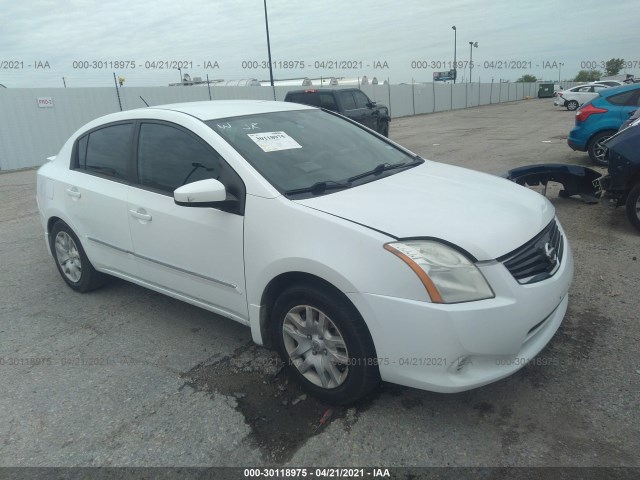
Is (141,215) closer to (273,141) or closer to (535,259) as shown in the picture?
(273,141)

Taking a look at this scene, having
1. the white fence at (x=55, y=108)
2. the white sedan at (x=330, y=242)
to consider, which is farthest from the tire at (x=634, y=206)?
the white fence at (x=55, y=108)

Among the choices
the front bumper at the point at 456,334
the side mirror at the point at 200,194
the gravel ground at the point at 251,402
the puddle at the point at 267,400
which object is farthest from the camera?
the side mirror at the point at 200,194

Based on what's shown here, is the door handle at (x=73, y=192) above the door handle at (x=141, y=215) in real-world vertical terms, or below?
above

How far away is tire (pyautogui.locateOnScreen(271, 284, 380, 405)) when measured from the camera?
2.51 m

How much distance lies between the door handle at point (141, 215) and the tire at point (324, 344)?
1225 millimetres

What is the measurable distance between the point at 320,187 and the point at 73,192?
7.92ft

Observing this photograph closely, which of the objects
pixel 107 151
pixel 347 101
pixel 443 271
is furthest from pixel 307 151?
pixel 347 101

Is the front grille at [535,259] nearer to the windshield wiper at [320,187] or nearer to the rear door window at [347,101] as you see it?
the windshield wiper at [320,187]

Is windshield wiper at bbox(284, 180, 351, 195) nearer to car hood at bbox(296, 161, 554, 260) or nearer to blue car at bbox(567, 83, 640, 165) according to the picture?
car hood at bbox(296, 161, 554, 260)

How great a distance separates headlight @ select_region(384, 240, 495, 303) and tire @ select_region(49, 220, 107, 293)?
309 cm

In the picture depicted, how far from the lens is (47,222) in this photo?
4582 millimetres

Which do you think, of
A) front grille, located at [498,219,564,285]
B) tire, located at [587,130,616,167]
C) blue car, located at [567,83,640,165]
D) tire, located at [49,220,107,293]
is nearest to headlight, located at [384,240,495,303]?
front grille, located at [498,219,564,285]

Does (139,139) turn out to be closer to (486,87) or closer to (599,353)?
(599,353)

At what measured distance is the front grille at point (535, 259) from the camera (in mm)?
2471
